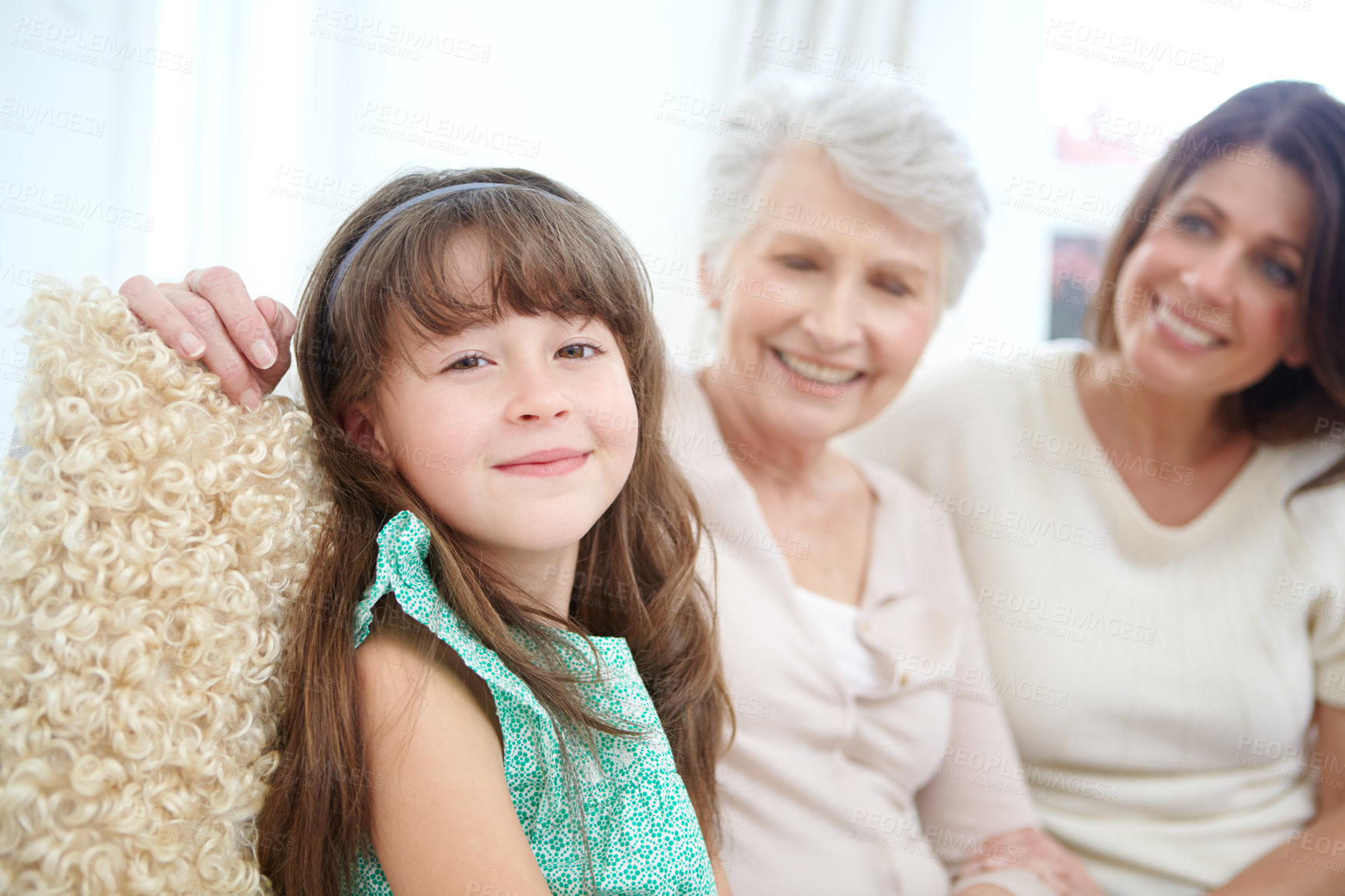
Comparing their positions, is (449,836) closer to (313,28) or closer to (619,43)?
(313,28)

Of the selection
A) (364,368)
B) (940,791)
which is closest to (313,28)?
(364,368)

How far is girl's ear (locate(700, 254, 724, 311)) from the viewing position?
1638 millimetres

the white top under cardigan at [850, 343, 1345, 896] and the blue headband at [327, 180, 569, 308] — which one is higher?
the blue headband at [327, 180, 569, 308]

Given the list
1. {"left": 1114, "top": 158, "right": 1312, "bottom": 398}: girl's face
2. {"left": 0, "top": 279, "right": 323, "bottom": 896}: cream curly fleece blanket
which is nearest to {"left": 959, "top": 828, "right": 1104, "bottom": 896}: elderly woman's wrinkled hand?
{"left": 1114, "top": 158, "right": 1312, "bottom": 398}: girl's face

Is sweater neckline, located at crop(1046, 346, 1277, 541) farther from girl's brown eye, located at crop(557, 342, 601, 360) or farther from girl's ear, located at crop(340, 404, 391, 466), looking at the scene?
girl's ear, located at crop(340, 404, 391, 466)

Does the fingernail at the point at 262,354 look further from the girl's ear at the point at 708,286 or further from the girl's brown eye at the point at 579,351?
the girl's ear at the point at 708,286

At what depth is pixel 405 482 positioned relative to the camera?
3.27 ft

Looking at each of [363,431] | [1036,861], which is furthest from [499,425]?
[1036,861]

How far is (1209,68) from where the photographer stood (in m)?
1.94

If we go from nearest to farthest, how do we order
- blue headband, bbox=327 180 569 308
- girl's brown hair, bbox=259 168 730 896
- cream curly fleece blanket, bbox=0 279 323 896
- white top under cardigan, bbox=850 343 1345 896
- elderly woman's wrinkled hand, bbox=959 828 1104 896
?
cream curly fleece blanket, bbox=0 279 323 896
girl's brown hair, bbox=259 168 730 896
blue headband, bbox=327 180 569 308
elderly woman's wrinkled hand, bbox=959 828 1104 896
white top under cardigan, bbox=850 343 1345 896

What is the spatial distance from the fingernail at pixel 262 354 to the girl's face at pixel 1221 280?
1.43 meters

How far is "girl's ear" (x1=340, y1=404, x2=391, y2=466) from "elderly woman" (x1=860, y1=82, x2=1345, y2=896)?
105 cm

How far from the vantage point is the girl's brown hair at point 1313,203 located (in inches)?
60.6

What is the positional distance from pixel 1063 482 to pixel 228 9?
64.3 inches
